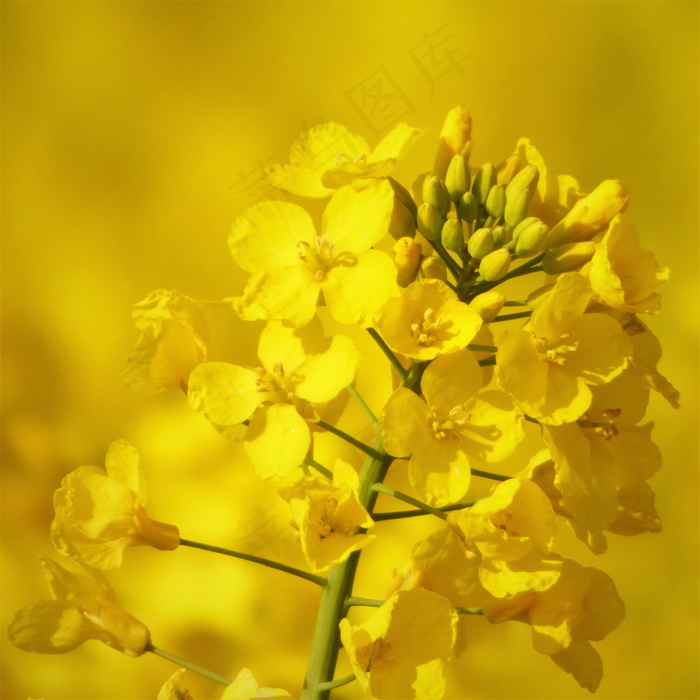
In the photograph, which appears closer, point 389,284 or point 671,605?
point 389,284

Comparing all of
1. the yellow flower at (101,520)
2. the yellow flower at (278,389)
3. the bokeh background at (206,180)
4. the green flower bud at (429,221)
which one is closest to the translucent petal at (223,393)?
the yellow flower at (278,389)

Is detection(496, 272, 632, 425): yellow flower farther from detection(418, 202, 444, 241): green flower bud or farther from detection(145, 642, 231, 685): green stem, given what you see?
detection(145, 642, 231, 685): green stem

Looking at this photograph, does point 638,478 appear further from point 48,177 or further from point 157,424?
point 48,177

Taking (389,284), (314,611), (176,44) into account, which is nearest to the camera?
(389,284)

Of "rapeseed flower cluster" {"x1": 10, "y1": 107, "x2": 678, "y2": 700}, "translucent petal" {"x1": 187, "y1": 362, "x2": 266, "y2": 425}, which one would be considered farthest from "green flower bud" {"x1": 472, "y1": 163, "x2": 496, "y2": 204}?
"translucent petal" {"x1": 187, "y1": 362, "x2": 266, "y2": 425}

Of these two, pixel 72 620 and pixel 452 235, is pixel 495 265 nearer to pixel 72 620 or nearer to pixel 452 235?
pixel 452 235

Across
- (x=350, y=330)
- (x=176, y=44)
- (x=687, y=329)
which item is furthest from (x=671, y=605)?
(x=176, y=44)
